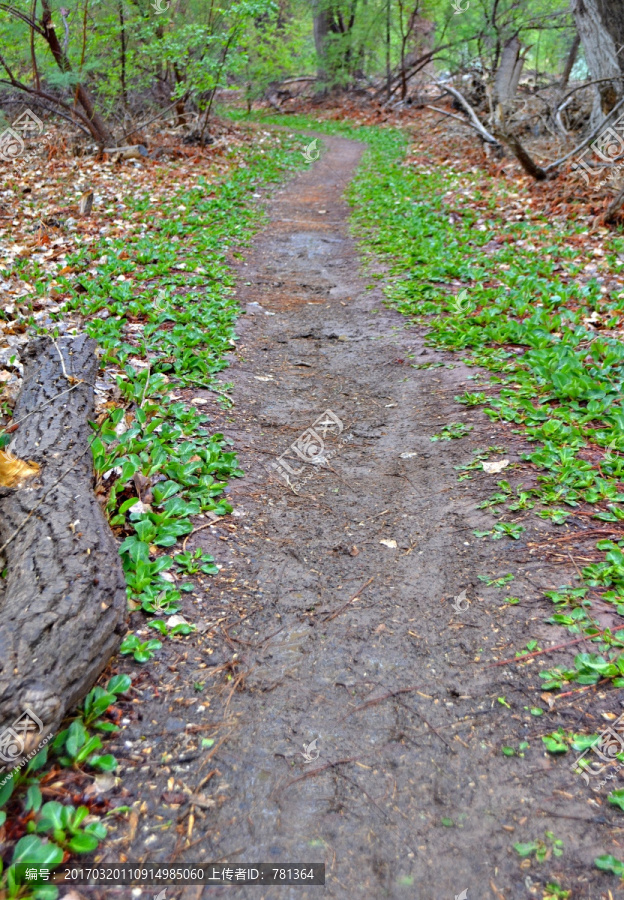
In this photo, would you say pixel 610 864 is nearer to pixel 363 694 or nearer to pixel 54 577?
pixel 363 694

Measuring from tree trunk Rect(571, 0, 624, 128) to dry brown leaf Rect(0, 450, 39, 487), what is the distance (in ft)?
29.4

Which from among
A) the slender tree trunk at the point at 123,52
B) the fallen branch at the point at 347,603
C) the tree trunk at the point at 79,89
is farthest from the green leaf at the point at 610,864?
the slender tree trunk at the point at 123,52

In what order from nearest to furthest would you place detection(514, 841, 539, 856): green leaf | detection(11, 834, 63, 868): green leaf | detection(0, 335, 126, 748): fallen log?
detection(11, 834, 63, 868): green leaf → detection(514, 841, 539, 856): green leaf → detection(0, 335, 126, 748): fallen log

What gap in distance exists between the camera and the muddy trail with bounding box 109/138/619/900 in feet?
6.04

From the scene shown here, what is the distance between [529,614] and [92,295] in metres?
5.04

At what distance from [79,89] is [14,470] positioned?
10.5 meters

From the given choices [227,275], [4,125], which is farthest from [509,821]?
[4,125]

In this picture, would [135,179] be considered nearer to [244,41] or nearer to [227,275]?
[244,41]

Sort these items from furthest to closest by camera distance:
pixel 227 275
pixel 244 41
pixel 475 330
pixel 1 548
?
pixel 244 41 < pixel 227 275 < pixel 475 330 < pixel 1 548

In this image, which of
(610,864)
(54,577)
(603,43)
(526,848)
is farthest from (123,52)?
(610,864)

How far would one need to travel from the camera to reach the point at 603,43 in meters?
8.46

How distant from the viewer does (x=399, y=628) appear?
2668 mm

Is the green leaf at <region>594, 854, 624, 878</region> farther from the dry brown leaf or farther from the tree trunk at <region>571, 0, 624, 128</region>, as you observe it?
the tree trunk at <region>571, 0, 624, 128</region>

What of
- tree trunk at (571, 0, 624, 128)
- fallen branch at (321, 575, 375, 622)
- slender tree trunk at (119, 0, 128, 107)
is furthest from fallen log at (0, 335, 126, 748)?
slender tree trunk at (119, 0, 128, 107)
